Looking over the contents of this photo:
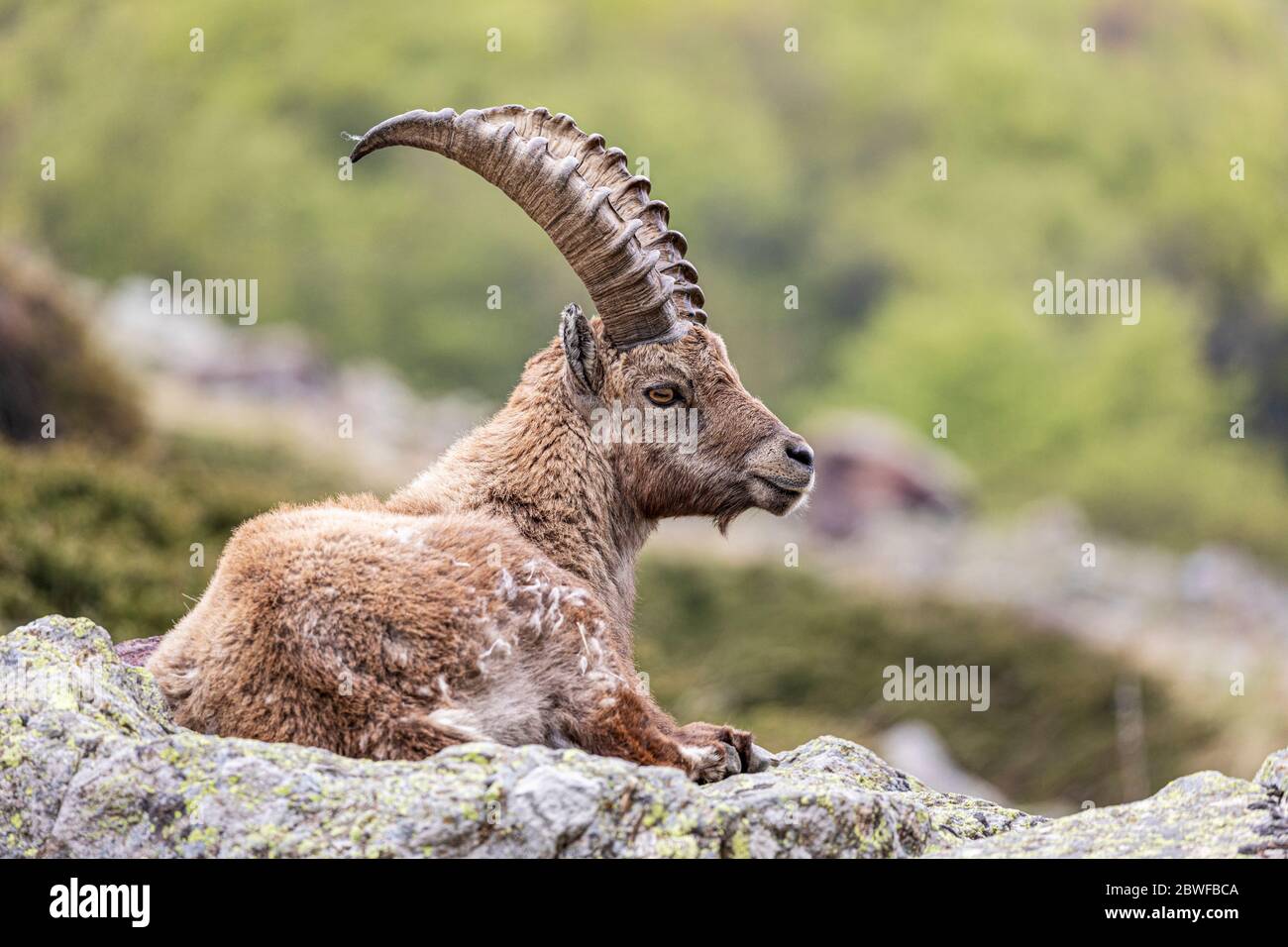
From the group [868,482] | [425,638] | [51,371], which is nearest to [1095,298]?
[868,482]

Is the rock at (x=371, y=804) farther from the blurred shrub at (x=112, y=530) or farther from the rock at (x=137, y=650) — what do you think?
the blurred shrub at (x=112, y=530)

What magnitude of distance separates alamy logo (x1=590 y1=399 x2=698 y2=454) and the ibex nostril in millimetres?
530

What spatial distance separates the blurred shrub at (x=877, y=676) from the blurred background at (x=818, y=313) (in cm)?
8

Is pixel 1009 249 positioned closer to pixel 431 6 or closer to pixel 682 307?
pixel 431 6

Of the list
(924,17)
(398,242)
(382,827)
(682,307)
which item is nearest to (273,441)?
(682,307)

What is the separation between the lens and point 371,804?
6273mm

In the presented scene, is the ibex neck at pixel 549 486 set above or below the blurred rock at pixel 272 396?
below

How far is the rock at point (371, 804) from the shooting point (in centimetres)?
620

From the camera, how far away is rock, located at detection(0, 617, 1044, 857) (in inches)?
244

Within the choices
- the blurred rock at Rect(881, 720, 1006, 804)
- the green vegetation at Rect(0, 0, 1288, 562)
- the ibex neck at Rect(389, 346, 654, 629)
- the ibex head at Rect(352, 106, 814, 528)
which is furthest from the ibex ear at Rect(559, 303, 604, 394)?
the green vegetation at Rect(0, 0, 1288, 562)
